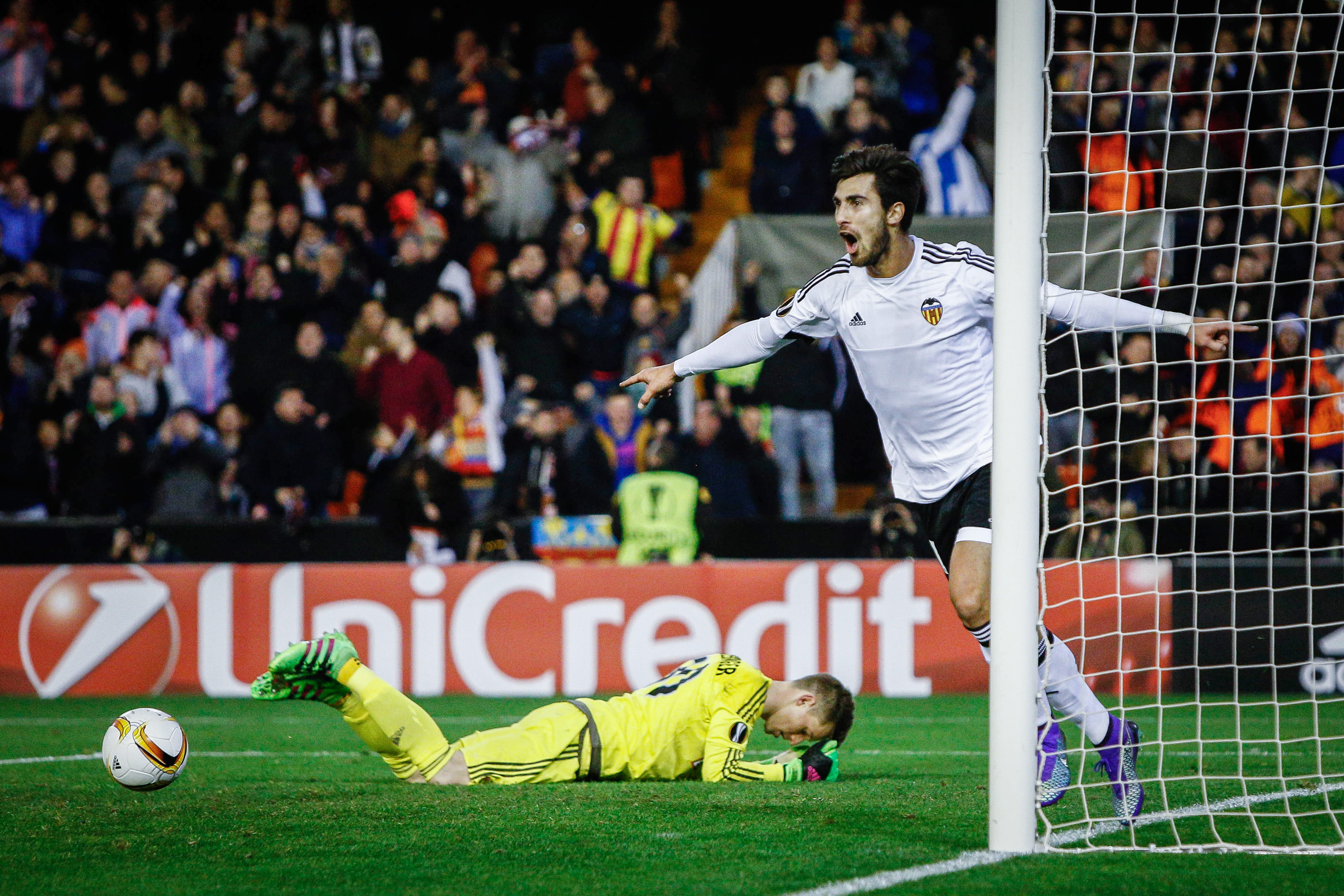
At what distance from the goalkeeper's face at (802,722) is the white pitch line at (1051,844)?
1387 millimetres

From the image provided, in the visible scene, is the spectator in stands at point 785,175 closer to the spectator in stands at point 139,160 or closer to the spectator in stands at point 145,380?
the spectator in stands at point 145,380

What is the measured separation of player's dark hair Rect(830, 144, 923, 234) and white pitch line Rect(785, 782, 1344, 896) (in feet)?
7.06

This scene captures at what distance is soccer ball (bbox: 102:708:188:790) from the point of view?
5.29 metres

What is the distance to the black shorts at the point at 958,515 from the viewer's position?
518cm

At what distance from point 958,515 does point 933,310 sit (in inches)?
30.3

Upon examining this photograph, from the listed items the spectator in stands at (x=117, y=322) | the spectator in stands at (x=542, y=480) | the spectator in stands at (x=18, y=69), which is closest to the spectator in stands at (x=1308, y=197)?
the spectator in stands at (x=542, y=480)

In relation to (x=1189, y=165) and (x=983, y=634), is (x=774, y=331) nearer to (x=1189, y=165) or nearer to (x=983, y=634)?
(x=983, y=634)

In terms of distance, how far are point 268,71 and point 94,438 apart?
4533 millimetres

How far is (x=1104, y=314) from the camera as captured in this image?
4754mm

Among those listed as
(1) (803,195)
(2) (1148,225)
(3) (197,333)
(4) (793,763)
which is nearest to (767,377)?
(1) (803,195)

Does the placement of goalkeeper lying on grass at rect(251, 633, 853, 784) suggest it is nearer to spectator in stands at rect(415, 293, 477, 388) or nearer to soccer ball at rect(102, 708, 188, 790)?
soccer ball at rect(102, 708, 188, 790)

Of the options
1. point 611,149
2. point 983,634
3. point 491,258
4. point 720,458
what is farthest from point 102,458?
point 983,634

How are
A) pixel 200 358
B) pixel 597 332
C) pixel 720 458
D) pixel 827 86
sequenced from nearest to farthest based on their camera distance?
pixel 720 458 → pixel 597 332 → pixel 200 358 → pixel 827 86

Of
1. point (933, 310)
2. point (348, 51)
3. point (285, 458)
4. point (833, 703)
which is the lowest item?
point (833, 703)
